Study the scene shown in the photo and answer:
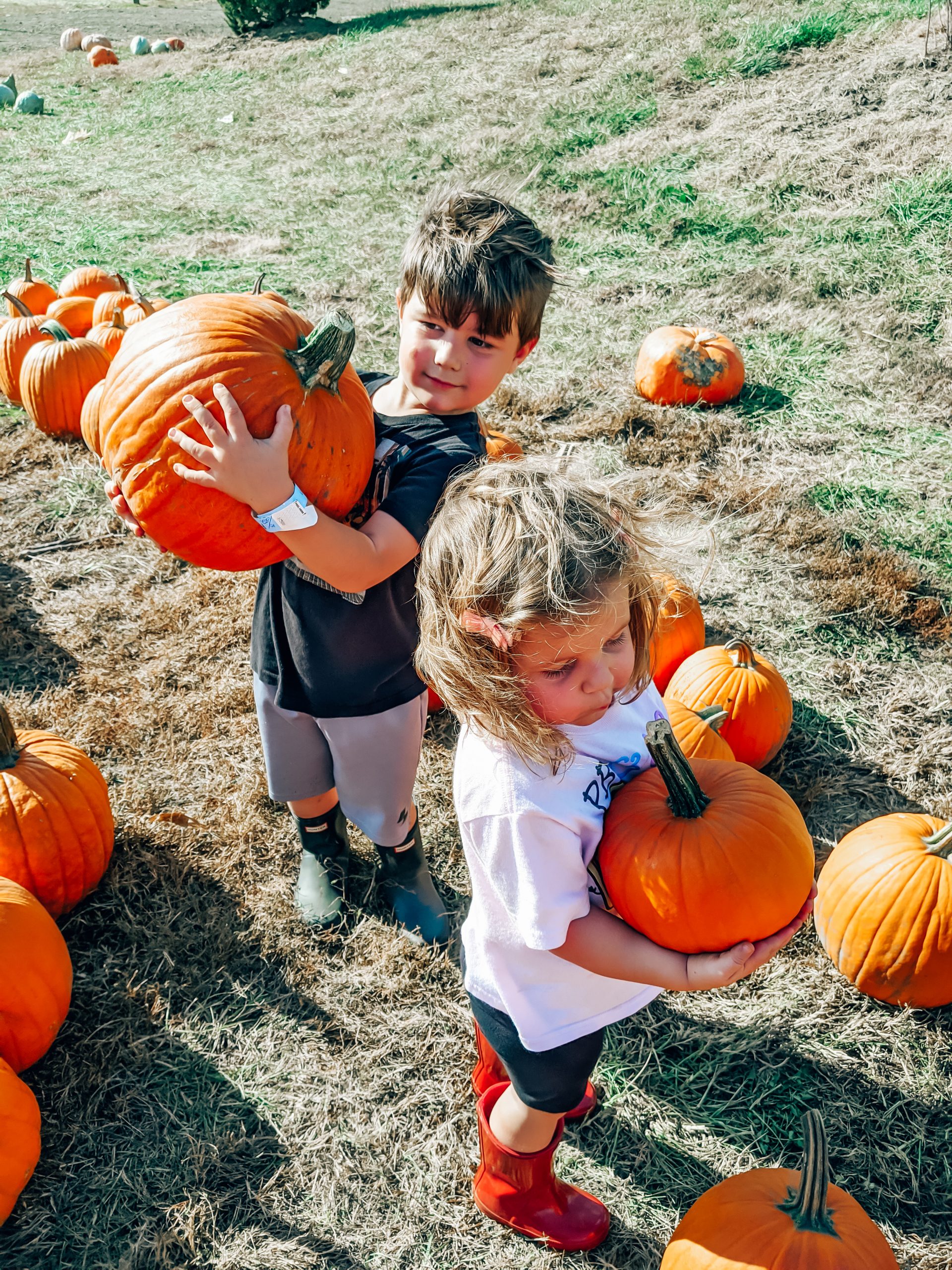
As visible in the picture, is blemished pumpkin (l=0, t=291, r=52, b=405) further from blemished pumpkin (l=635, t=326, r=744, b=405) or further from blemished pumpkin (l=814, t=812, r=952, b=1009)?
blemished pumpkin (l=814, t=812, r=952, b=1009)

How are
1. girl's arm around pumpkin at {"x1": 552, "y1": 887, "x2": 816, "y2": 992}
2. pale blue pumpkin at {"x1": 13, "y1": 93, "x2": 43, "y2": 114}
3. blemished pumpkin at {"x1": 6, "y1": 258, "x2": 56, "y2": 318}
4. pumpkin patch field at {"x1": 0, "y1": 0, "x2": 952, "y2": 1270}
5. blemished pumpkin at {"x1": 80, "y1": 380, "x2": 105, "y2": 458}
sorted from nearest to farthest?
girl's arm around pumpkin at {"x1": 552, "y1": 887, "x2": 816, "y2": 992}, pumpkin patch field at {"x1": 0, "y1": 0, "x2": 952, "y2": 1270}, blemished pumpkin at {"x1": 80, "y1": 380, "x2": 105, "y2": 458}, blemished pumpkin at {"x1": 6, "y1": 258, "x2": 56, "y2": 318}, pale blue pumpkin at {"x1": 13, "y1": 93, "x2": 43, "y2": 114}

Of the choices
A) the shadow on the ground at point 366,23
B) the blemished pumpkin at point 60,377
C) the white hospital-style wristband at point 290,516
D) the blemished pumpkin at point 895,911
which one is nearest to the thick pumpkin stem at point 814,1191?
the blemished pumpkin at point 895,911

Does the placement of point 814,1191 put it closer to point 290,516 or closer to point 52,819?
point 290,516

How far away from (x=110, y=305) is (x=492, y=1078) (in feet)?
18.5

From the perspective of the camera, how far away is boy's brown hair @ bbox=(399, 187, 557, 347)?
2229mm

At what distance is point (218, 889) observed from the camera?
3.16 meters

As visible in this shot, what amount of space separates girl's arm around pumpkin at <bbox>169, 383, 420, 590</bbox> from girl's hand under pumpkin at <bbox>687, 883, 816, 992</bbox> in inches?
42.6

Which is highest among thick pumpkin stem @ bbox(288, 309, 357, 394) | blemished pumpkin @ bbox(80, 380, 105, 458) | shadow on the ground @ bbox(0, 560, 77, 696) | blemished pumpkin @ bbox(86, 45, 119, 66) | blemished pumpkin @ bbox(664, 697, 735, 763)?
blemished pumpkin @ bbox(86, 45, 119, 66)

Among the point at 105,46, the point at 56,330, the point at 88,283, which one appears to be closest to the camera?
the point at 56,330

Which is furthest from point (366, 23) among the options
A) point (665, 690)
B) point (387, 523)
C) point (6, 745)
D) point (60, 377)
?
point (387, 523)

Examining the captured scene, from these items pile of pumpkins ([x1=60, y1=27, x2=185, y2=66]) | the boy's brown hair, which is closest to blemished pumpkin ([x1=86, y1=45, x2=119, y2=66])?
pile of pumpkins ([x1=60, y1=27, x2=185, y2=66])

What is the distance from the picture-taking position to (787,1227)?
1.78 meters

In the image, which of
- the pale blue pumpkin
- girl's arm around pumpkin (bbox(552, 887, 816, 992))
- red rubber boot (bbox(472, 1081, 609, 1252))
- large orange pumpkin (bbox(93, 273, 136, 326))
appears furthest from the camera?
the pale blue pumpkin

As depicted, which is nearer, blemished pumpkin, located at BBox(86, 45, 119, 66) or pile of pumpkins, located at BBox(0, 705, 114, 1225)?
pile of pumpkins, located at BBox(0, 705, 114, 1225)
